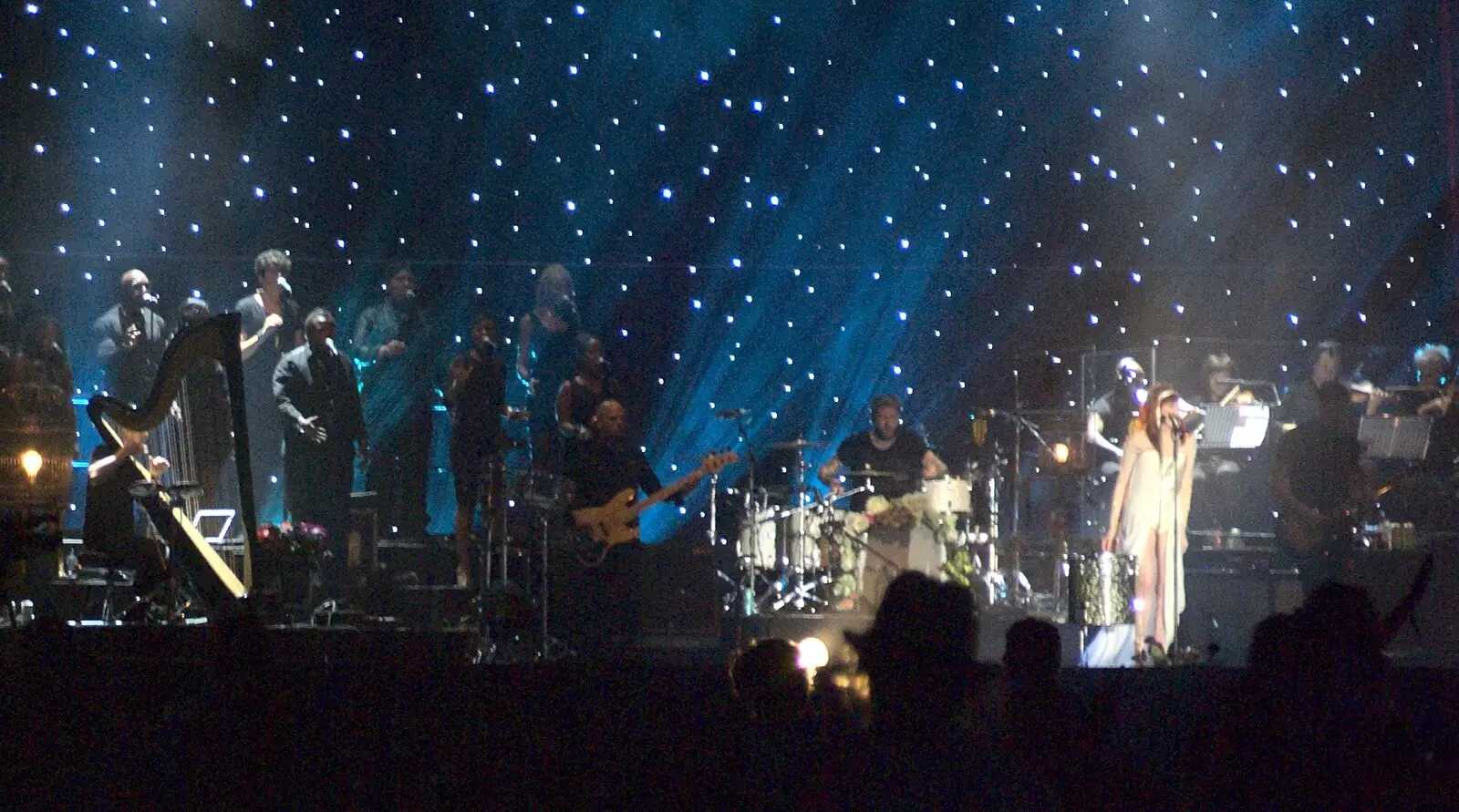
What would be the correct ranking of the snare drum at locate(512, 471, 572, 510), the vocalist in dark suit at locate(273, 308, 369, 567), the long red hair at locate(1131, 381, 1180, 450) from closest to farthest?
the snare drum at locate(512, 471, 572, 510) < the long red hair at locate(1131, 381, 1180, 450) < the vocalist in dark suit at locate(273, 308, 369, 567)

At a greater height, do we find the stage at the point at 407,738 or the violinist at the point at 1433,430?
the violinist at the point at 1433,430

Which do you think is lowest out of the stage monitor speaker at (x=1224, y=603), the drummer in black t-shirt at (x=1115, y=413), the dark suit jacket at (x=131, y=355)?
the stage monitor speaker at (x=1224, y=603)

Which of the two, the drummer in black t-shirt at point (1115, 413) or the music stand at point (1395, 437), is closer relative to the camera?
the music stand at point (1395, 437)

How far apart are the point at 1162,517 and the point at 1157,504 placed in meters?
0.08

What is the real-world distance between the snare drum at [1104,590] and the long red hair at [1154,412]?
879 mm

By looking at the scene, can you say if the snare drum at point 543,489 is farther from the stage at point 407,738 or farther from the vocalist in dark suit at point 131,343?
the stage at point 407,738

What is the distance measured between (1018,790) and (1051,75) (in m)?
12.1

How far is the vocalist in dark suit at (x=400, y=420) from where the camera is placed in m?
11.4

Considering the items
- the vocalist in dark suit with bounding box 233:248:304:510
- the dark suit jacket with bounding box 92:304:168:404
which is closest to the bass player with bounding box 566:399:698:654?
the vocalist in dark suit with bounding box 233:248:304:510

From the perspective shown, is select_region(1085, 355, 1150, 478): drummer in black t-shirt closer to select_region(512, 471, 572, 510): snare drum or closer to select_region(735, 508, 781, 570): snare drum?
select_region(735, 508, 781, 570): snare drum

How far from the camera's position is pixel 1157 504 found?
9797mm

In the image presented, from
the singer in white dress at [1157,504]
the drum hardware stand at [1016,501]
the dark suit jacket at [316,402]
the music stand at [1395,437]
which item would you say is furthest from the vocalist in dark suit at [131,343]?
the music stand at [1395,437]

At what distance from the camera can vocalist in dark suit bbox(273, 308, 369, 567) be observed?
1002cm

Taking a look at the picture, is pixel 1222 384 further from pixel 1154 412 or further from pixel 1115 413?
pixel 1154 412
